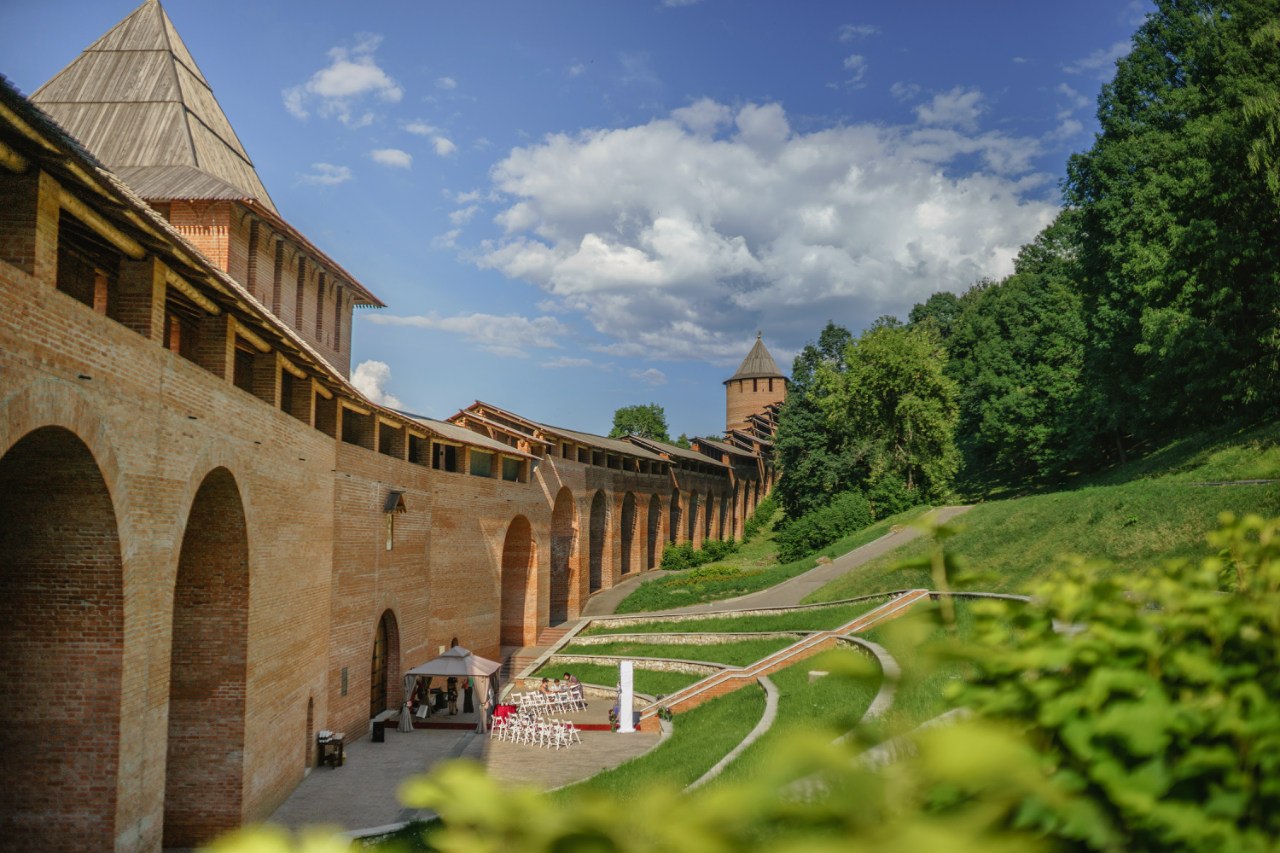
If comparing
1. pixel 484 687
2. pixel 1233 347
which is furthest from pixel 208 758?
pixel 1233 347

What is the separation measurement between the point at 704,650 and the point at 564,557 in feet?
33.0

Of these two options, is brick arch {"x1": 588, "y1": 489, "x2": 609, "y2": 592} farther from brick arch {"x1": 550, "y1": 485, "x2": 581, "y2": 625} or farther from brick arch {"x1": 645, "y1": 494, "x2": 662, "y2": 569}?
brick arch {"x1": 645, "y1": 494, "x2": 662, "y2": 569}

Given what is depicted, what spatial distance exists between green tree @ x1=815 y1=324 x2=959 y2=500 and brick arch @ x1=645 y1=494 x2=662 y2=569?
399 inches

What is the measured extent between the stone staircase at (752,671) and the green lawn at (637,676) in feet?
4.81


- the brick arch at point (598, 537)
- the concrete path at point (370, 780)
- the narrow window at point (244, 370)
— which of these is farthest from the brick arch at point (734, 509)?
the narrow window at point (244, 370)

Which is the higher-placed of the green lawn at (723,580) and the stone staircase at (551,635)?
the green lawn at (723,580)

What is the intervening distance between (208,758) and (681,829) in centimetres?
1205

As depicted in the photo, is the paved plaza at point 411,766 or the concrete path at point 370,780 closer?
the concrete path at point 370,780

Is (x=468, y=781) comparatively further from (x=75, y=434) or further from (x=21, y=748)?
(x=21, y=748)

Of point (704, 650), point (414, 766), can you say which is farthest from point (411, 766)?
point (704, 650)

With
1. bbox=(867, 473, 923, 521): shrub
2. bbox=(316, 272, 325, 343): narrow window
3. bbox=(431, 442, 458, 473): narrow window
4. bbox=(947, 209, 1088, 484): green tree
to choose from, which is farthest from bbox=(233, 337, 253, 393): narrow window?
bbox=(867, 473, 923, 521): shrub

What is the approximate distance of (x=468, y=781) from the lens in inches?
45.3

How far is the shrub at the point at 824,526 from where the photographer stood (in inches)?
1581

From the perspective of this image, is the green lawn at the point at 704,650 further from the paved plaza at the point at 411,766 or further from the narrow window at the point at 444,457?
the narrow window at the point at 444,457
